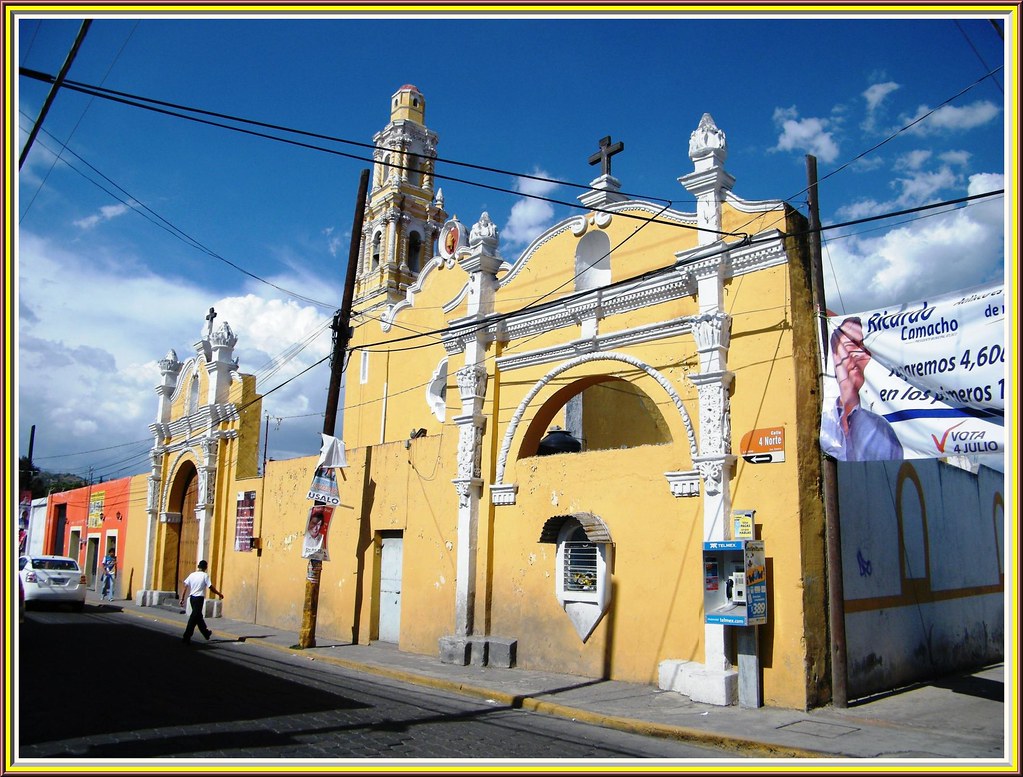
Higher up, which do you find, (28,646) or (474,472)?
(474,472)

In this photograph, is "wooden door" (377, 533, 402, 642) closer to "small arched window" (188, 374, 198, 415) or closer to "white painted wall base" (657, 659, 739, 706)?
"white painted wall base" (657, 659, 739, 706)

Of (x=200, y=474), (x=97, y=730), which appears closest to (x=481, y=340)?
(x=97, y=730)

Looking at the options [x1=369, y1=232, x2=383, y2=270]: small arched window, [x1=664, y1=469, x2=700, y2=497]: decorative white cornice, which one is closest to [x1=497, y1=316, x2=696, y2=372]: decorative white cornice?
[x1=664, y1=469, x2=700, y2=497]: decorative white cornice

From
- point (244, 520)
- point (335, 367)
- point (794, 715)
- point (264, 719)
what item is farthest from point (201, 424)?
point (794, 715)

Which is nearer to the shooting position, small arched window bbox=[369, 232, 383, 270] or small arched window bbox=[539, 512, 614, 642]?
small arched window bbox=[539, 512, 614, 642]

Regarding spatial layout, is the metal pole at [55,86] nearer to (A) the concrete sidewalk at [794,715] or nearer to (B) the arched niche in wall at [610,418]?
(A) the concrete sidewalk at [794,715]

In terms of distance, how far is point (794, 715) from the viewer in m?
8.96

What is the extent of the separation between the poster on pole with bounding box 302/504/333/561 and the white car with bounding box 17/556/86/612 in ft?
34.2

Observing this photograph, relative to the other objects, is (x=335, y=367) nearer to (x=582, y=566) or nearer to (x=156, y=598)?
(x=582, y=566)

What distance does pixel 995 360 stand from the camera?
8109 mm

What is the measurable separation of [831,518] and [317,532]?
9698mm

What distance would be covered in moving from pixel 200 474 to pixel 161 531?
4.00 metres

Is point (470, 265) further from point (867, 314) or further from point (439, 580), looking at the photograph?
point (867, 314)

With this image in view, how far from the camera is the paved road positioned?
7.00 m
